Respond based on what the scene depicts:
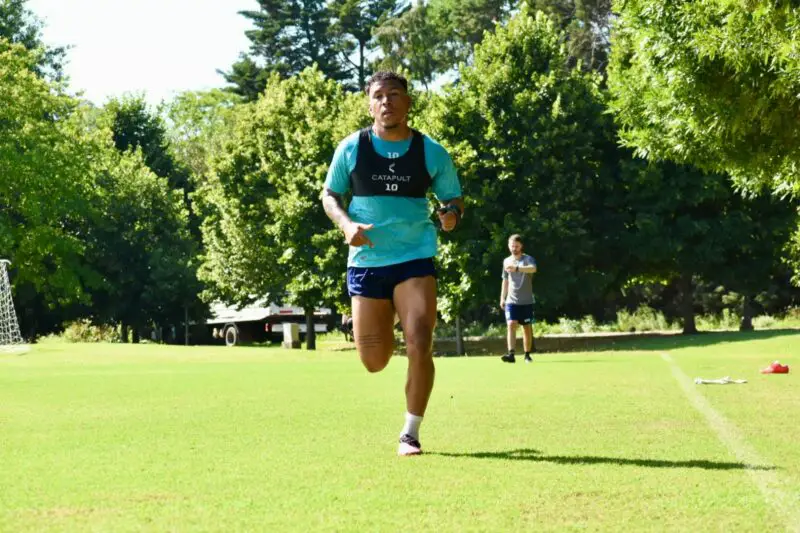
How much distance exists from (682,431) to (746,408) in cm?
226

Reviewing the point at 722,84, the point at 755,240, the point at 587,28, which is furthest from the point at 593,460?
the point at 587,28

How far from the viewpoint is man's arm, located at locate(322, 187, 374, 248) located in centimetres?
793

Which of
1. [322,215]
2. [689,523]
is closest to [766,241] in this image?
[322,215]

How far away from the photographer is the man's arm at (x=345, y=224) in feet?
26.0

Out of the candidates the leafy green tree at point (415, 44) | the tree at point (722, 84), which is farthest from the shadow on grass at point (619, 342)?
the leafy green tree at point (415, 44)

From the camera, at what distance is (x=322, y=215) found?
4572cm

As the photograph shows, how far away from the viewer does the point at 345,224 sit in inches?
316

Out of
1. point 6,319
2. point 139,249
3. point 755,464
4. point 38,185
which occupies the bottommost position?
point 755,464

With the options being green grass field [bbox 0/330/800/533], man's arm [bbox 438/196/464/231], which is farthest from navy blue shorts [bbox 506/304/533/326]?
man's arm [bbox 438/196/464/231]

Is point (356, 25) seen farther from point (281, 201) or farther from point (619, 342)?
point (619, 342)

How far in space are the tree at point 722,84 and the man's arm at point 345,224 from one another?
1246 cm

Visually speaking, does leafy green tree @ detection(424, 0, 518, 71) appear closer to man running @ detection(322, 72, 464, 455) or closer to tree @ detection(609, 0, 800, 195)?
tree @ detection(609, 0, 800, 195)

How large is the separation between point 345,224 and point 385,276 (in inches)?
19.8

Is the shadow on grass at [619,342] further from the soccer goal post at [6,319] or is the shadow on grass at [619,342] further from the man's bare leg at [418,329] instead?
the man's bare leg at [418,329]
